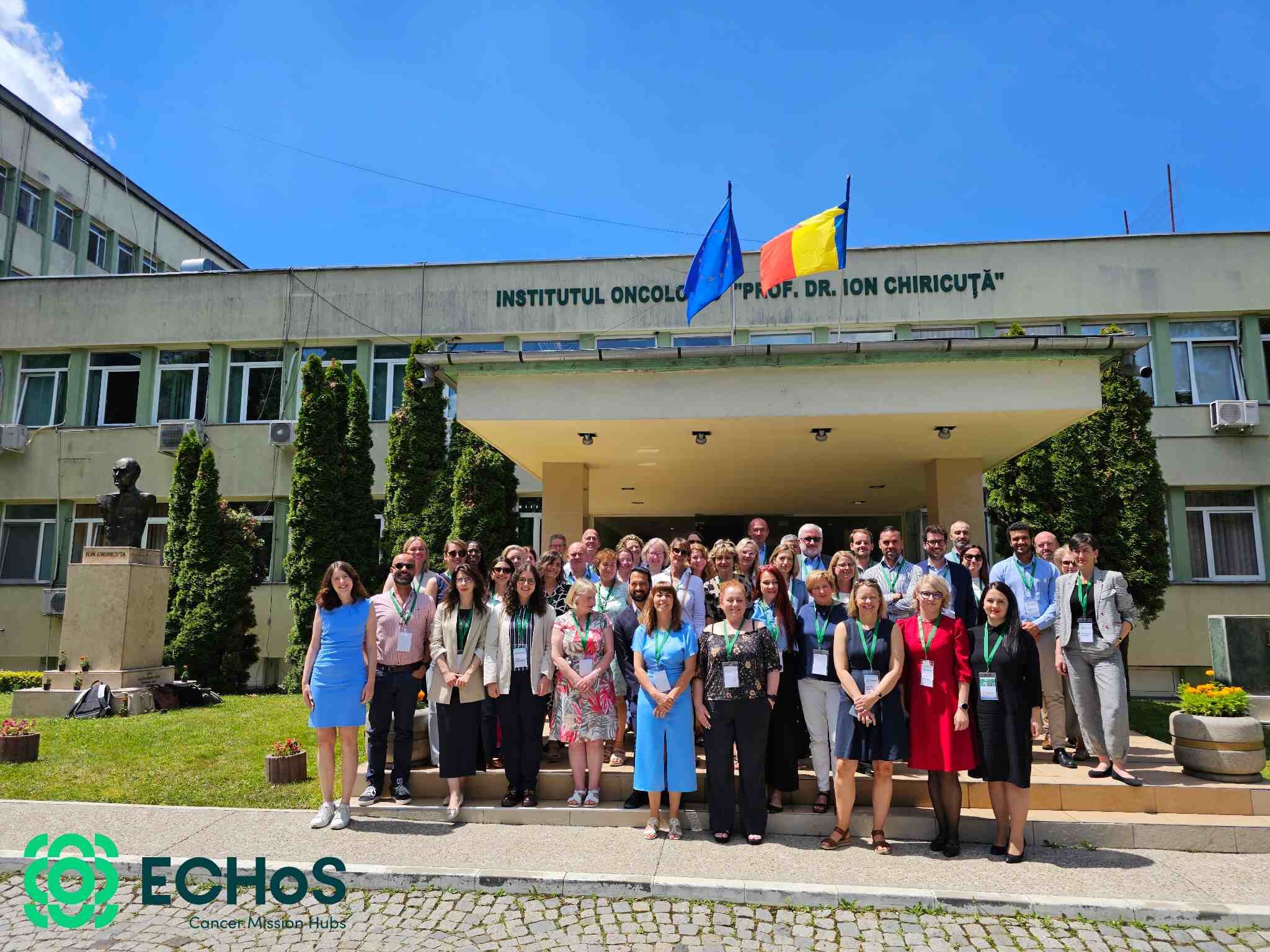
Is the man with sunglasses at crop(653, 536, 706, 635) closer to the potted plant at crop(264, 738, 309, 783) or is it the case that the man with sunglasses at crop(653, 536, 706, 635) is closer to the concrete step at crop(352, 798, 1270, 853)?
the concrete step at crop(352, 798, 1270, 853)

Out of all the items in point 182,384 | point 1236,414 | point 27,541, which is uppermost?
point 182,384

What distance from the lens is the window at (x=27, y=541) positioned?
61.3ft

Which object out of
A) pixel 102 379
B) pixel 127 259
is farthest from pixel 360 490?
pixel 127 259

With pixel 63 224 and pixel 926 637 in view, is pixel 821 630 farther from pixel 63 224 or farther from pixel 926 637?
pixel 63 224

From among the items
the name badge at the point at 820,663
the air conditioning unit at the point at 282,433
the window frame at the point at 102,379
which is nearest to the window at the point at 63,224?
the window frame at the point at 102,379

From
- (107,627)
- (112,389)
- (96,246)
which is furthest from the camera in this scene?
Answer: (96,246)

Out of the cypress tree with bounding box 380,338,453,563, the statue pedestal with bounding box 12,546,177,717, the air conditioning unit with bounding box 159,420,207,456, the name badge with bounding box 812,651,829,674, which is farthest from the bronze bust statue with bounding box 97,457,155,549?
the name badge with bounding box 812,651,829,674

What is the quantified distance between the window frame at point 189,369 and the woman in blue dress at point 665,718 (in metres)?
16.3

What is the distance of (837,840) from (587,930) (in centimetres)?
192

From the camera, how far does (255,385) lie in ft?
61.3

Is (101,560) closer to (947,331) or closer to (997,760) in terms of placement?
(997,760)

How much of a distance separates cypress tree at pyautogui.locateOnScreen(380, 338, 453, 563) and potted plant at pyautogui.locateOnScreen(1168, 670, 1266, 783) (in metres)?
11.2

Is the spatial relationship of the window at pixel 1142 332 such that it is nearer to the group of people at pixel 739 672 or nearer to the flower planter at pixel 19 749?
the group of people at pixel 739 672

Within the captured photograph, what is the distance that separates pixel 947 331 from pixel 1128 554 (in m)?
6.01
